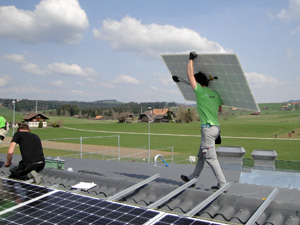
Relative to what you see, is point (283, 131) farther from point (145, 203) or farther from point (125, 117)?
point (145, 203)

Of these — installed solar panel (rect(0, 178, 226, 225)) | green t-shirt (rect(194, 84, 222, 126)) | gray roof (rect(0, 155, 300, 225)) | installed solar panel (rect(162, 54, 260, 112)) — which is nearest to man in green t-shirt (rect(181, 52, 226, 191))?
green t-shirt (rect(194, 84, 222, 126))

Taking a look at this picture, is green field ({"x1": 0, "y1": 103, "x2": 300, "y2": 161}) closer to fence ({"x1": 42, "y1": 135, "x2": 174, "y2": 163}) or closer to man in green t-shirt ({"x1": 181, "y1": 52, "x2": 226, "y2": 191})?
fence ({"x1": 42, "y1": 135, "x2": 174, "y2": 163})

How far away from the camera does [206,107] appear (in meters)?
6.39

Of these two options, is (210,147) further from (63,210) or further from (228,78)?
(63,210)

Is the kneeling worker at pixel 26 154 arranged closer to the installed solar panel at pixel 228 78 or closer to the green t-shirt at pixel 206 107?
the green t-shirt at pixel 206 107

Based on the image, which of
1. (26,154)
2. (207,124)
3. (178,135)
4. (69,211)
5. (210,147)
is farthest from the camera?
(178,135)

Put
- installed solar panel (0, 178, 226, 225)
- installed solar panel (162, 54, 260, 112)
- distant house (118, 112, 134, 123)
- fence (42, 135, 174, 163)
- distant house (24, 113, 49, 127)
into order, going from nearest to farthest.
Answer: installed solar panel (0, 178, 226, 225), installed solar panel (162, 54, 260, 112), fence (42, 135, 174, 163), distant house (24, 113, 49, 127), distant house (118, 112, 134, 123)

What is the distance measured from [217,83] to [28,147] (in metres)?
4.77

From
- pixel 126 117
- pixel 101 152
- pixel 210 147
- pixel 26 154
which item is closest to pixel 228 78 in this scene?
pixel 210 147

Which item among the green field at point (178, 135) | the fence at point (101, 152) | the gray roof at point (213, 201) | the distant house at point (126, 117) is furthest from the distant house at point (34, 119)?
the gray roof at point (213, 201)

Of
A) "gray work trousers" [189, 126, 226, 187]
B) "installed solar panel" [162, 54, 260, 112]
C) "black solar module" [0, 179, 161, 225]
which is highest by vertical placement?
"installed solar panel" [162, 54, 260, 112]

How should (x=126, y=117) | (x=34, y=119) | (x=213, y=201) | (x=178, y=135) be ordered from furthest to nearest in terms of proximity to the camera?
(x=126, y=117)
(x=34, y=119)
(x=178, y=135)
(x=213, y=201)

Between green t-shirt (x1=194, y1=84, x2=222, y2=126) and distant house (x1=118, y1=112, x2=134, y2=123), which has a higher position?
green t-shirt (x1=194, y1=84, x2=222, y2=126)

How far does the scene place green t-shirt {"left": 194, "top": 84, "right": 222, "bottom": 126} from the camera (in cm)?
632
